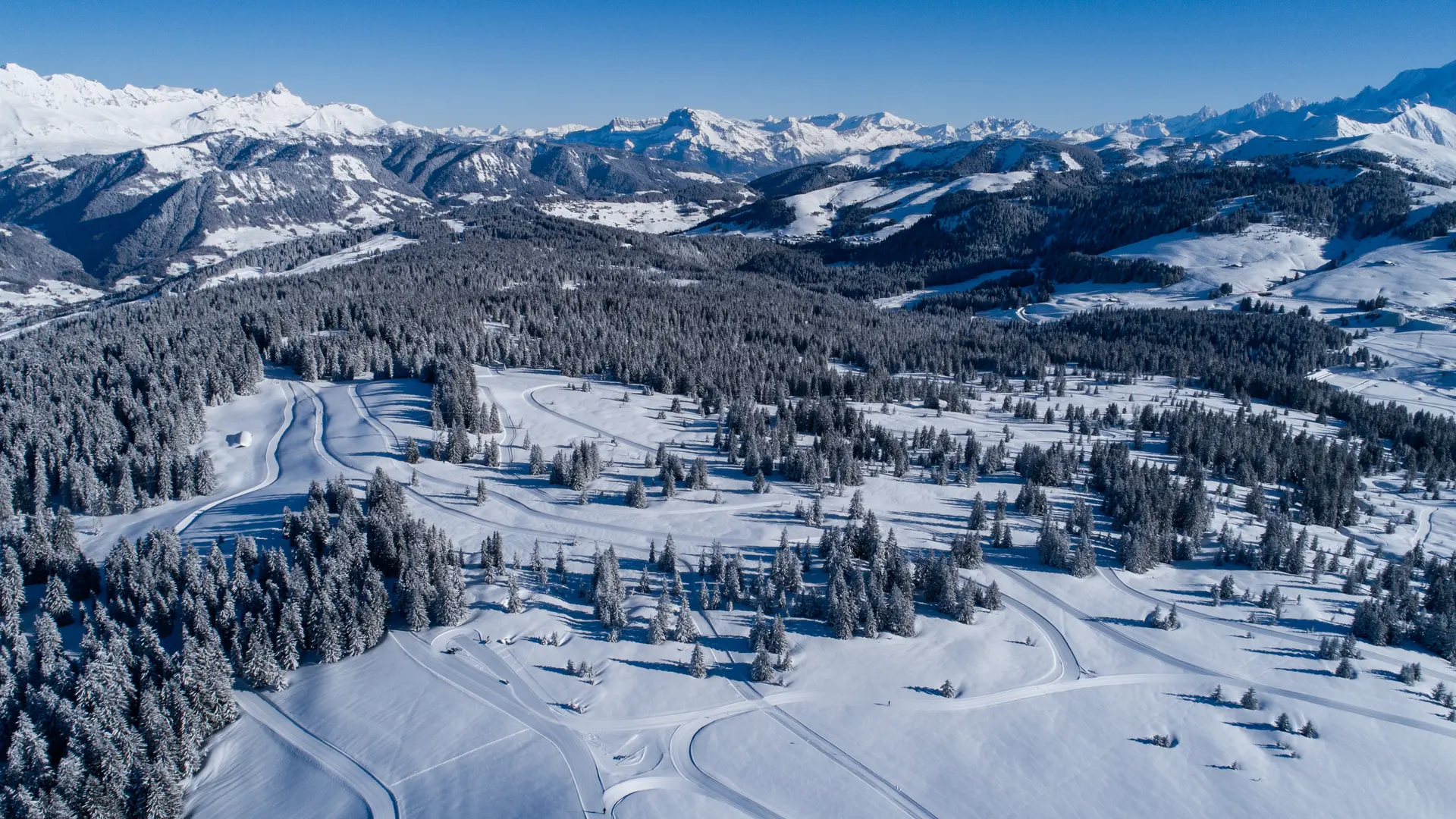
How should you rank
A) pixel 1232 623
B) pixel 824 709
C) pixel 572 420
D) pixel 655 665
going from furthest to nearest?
pixel 572 420 < pixel 1232 623 < pixel 655 665 < pixel 824 709

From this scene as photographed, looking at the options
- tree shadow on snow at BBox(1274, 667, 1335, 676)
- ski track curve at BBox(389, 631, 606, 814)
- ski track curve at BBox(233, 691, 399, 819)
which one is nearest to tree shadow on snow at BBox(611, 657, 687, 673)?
ski track curve at BBox(389, 631, 606, 814)

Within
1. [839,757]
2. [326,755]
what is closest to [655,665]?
[839,757]

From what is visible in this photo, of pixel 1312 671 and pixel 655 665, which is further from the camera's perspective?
pixel 1312 671

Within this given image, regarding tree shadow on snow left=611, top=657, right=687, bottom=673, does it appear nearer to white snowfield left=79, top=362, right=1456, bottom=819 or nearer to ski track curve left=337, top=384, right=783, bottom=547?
white snowfield left=79, top=362, right=1456, bottom=819

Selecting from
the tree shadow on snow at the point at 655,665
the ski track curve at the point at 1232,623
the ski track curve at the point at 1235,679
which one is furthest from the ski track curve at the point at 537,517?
the ski track curve at the point at 1232,623

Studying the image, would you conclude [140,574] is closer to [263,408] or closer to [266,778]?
[266,778]

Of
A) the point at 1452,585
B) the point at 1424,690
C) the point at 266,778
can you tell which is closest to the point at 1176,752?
the point at 1424,690

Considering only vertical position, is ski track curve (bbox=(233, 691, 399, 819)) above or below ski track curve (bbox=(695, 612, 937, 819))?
below

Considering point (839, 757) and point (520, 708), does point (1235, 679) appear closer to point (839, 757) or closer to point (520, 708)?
point (839, 757)
